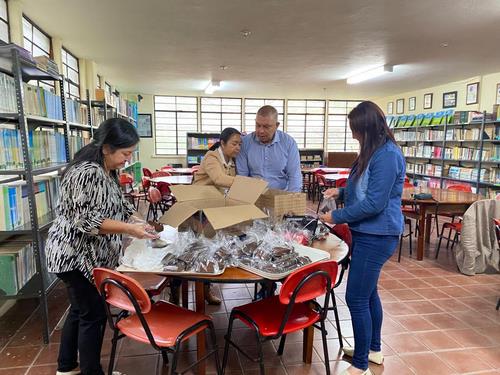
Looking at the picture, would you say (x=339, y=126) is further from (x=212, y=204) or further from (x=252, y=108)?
(x=212, y=204)

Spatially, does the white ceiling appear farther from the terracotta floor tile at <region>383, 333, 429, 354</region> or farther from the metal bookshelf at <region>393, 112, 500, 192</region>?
the terracotta floor tile at <region>383, 333, 429, 354</region>

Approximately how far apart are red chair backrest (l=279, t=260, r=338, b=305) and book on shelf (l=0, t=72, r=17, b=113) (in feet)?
6.97

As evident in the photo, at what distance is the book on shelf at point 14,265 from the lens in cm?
229

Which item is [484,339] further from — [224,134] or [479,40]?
[479,40]

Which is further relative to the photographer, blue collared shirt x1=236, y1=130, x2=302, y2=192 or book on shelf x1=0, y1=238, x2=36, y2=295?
blue collared shirt x1=236, y1=130, x2=302, y2=192

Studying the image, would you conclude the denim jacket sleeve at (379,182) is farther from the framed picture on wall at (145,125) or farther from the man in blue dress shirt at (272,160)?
the framed picture on wall at (145,125)

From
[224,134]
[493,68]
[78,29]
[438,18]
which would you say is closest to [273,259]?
[224,134]

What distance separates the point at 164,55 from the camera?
19.0 ft

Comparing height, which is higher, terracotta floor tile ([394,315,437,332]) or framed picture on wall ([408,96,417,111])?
framed picture on wall ([408,96,417,111])

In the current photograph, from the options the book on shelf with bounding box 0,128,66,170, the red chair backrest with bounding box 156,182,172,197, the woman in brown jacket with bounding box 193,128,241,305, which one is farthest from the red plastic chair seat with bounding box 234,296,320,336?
the red chair backrest with bounding box 156,182,172,197

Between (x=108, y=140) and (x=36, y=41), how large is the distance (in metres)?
3.96

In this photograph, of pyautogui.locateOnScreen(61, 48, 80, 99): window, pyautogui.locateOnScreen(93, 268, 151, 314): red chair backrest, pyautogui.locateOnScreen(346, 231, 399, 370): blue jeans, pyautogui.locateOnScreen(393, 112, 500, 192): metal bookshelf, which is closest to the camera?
pyautogui.locateOnScreen(93, 268, 151, 314): red chair backrest

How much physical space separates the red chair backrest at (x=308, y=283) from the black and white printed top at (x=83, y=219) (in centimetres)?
94

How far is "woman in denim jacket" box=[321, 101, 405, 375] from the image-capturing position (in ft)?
5.63
